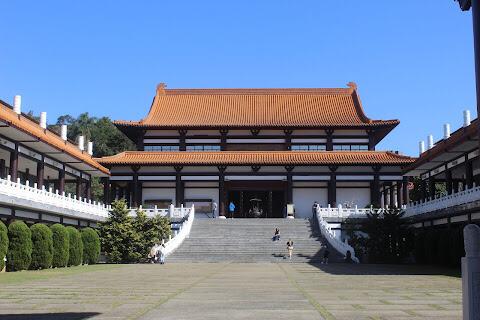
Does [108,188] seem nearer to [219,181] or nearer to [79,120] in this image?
[219,181]

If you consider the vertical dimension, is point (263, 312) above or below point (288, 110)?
below

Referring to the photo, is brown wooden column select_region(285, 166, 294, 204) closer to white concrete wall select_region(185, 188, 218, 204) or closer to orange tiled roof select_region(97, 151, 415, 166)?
orange tiled roof select_region(97, 151, 415, 166)

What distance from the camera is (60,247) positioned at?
2645cm

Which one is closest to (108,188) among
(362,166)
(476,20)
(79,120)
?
(362,166)

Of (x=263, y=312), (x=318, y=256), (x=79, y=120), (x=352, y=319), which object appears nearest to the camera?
(x=352, y=319)

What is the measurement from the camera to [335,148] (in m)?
48.6

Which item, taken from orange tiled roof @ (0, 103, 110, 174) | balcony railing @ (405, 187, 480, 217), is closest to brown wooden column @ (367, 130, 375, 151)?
balcony railing @ (405, 187, 480, 217)

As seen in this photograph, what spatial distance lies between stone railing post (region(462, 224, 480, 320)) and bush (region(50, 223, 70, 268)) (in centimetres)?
2316

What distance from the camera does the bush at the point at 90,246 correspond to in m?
30.5

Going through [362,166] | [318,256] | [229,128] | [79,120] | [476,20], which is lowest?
[318,256]

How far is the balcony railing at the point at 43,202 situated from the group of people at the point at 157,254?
458 cm

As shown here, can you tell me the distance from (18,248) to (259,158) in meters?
25.0

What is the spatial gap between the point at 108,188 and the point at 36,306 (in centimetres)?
3690

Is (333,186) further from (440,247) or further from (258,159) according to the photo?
(440,247)
